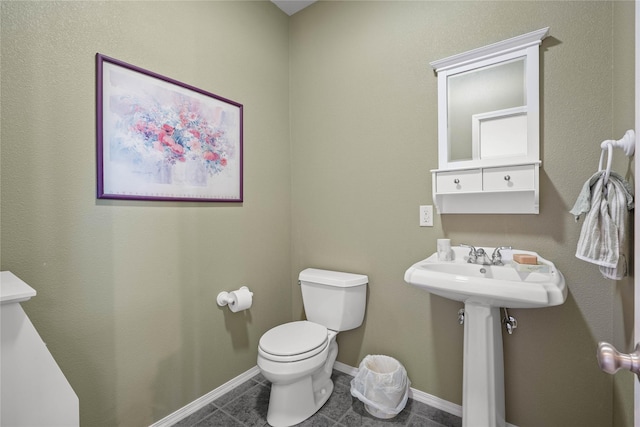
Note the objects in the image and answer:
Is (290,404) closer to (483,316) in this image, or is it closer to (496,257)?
(483,316)

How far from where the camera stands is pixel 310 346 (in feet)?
5.09

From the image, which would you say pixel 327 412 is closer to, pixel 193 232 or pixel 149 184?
pixel 193 232

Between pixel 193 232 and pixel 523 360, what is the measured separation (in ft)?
6.18

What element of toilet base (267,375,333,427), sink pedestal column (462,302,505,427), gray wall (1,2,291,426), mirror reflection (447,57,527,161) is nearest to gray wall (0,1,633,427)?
gray wall (1,2,291,426)

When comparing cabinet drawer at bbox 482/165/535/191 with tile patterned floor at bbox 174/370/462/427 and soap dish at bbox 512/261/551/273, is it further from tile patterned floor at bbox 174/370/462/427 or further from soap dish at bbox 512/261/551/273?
tile patterned floor at bbox 174/370/462/427

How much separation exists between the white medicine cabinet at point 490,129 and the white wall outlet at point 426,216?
6cm

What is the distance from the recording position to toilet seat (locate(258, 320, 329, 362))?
4.87 feet

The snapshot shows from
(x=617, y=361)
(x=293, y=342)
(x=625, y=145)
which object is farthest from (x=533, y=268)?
(x=293, y=342)

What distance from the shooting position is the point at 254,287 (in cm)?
202

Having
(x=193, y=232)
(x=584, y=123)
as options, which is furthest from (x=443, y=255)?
(x=193, y=232)

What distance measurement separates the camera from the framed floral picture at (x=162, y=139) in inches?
53.1

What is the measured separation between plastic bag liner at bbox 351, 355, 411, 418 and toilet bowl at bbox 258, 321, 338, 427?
253 millimetres

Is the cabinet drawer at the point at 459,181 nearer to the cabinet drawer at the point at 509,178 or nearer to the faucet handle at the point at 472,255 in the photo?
the cabinet drawer at the point at 509,178

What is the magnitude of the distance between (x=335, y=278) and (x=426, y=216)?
0.68 metres
